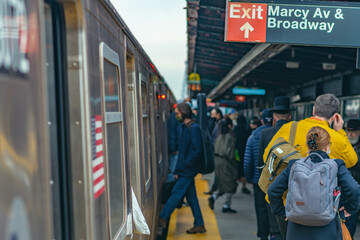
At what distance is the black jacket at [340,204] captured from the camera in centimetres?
271

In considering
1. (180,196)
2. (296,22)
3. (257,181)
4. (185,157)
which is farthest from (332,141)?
(180,196)

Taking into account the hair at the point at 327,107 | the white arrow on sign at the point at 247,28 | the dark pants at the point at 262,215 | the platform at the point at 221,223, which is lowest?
the platform at the point at 221,223

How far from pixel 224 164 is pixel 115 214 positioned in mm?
4679

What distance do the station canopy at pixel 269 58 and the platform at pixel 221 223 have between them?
2627 millimetres

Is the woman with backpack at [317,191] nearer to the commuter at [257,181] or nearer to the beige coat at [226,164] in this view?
the commuter at [257,181]

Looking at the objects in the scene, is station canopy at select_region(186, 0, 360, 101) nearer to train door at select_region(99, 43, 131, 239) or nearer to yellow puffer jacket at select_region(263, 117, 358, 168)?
yellow puffer jacket at select_region(263, 117, 358, 168)

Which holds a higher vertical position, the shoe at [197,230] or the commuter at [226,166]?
the commuter at [226,166]

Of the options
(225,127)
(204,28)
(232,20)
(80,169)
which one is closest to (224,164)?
(225,127)

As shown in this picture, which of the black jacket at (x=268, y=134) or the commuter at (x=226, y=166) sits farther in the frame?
the commuter at (x=226, y=166)

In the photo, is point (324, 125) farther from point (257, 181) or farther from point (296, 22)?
point (257, 181)

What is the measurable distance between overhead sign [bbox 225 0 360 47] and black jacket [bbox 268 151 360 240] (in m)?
1.62

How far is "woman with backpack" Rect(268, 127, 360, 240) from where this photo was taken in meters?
2.62

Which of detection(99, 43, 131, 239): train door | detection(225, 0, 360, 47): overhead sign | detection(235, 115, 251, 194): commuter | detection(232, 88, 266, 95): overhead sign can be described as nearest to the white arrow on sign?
detection(225, 0, 360, 47): overhead sign

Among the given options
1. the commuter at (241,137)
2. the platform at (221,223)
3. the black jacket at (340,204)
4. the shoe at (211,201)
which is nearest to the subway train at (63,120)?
the black jacket at (340,204)
